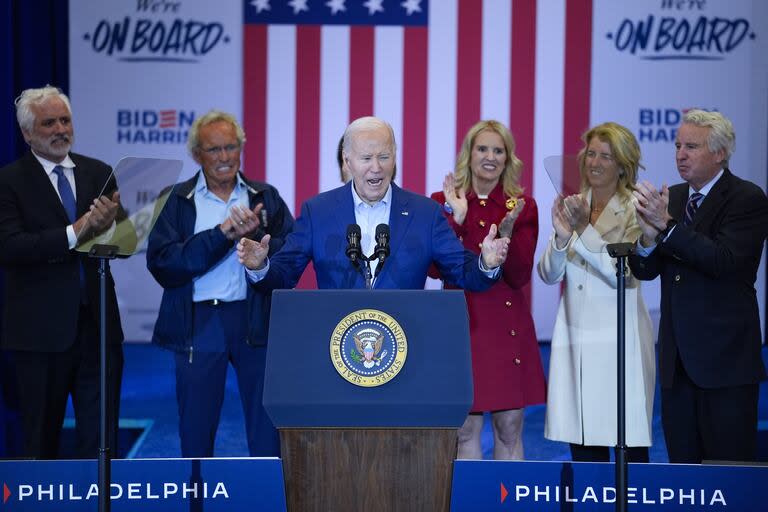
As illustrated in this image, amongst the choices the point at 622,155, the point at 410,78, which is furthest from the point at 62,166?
the point at 410,78

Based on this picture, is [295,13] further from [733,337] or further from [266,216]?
[733,337]

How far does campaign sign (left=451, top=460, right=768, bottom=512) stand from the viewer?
317 cm

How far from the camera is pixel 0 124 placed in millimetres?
5027

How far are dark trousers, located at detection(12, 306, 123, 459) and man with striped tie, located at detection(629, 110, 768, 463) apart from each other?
200 centimetres

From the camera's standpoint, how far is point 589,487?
3.20 m

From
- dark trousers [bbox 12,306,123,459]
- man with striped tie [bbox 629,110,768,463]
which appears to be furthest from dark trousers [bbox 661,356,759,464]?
dark trousers [bbox 12,306,123,459]

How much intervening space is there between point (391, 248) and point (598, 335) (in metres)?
0.99

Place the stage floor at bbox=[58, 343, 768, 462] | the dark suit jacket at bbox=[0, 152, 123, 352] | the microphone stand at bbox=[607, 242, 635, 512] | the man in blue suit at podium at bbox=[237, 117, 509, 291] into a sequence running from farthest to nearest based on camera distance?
1. the stage floor at bbox=[58, 343, 768, 462]
2. the dark suit jacket at bbox=[0, 152, 123, 352]
3. the man in blue suit at podium at bbox=[237, 117, 509, 291]
4. the microphone stand at bbox=[607, 242, 635, 512]

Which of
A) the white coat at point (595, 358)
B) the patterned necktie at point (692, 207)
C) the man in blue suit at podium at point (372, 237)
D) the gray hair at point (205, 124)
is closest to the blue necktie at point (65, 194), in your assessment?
the gray hair at point (205, 124)

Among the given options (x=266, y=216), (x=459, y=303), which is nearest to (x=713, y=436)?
(x=459, y=303)

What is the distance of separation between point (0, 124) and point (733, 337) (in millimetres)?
3473

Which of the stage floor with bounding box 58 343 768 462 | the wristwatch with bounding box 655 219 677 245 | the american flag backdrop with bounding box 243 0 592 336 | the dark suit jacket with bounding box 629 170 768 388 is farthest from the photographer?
the american flag backdrop with bounding box 243 0 592 336

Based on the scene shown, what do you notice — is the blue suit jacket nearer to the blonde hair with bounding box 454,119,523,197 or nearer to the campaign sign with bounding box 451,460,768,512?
the campaign sign with bounding box 451,460,768,512

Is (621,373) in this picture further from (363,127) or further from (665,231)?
(363,127)
